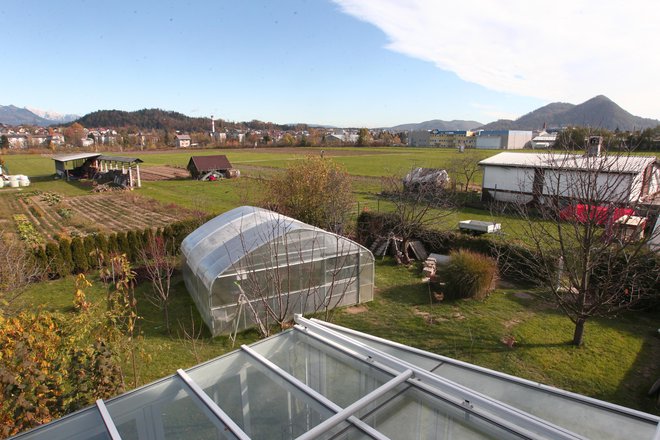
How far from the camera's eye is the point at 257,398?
13.5 ft

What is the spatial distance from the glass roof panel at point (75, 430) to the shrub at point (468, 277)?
38.7 ft

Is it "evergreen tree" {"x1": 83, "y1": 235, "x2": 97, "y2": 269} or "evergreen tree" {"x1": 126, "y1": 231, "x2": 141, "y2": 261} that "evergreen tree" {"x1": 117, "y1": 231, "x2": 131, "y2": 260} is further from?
"evergreen tree" {"x1": 83, "y1": 235, "x2": 97, "y2": 269}

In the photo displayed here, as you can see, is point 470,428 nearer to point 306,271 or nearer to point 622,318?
point 306,271

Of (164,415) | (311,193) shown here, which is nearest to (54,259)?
(311,193)

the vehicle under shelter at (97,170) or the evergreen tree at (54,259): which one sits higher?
the vehicle under shelter at (97,170)

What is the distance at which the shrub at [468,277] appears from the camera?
13.3m

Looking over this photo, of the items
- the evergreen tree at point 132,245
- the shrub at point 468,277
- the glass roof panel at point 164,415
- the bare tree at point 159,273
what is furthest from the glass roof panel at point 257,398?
the evergreen tree at point 132,245

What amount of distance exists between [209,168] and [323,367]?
4442 cm

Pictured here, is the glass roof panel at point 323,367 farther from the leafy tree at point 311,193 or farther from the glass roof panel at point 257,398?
the leafy tree at point 311,193

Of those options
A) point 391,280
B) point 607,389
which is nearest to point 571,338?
point 607,389

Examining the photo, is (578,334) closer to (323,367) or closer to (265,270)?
(265,270)

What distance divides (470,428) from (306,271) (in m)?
8.67

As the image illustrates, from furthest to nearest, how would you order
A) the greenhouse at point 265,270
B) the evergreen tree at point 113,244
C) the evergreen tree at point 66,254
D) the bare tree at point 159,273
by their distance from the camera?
the evergreen tree at point 113,244 < the evergreen tree at point 66,254 < the greenhouse at point 265,270 < the bare tree at point 159,273

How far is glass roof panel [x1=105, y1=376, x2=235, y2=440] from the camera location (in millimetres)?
3527
